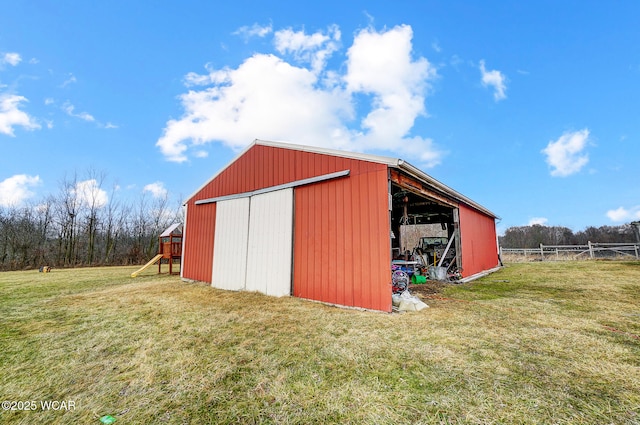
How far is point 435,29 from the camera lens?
7.50m

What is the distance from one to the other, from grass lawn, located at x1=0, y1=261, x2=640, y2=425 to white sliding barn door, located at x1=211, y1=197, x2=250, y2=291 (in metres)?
2.26

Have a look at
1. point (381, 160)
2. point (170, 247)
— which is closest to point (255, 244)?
point (381, 160)

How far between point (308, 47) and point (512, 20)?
6.47m

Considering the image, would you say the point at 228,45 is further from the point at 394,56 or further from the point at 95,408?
the point at 95,408

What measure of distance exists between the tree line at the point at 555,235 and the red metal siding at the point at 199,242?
35.7m

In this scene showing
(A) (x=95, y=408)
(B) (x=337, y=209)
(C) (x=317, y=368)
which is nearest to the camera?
(A) (x=95, y=408)

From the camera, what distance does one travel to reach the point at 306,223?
575 cm

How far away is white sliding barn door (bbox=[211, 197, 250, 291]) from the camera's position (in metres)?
7.04

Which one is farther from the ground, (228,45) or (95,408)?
(228,45)

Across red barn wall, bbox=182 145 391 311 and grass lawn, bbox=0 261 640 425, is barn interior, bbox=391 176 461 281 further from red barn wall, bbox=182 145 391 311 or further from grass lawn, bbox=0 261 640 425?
grass lawn, bbox=0 261 640 425

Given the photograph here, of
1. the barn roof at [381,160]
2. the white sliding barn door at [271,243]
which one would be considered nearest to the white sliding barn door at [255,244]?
the white sliding barn door at [271,243]

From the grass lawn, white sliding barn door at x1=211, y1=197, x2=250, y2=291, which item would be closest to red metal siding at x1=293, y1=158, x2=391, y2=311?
the grass lawn

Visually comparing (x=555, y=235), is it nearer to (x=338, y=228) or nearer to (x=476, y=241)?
(x=476, y=241)

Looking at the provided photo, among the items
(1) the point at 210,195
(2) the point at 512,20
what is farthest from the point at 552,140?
(1) the point at 210,195
